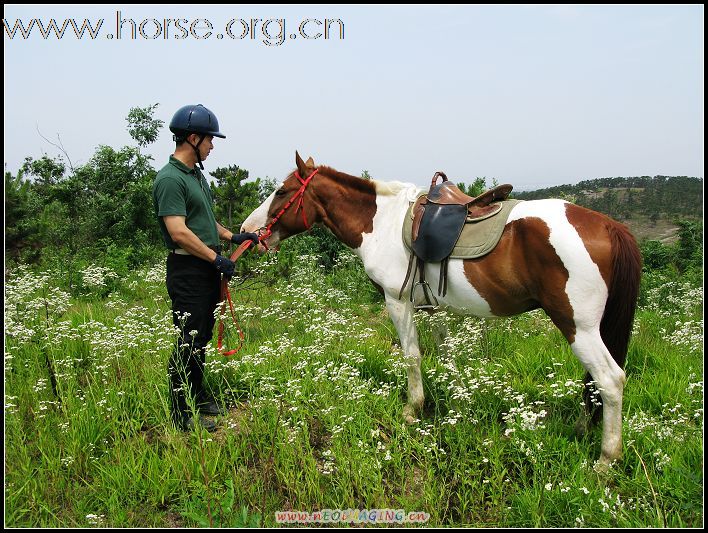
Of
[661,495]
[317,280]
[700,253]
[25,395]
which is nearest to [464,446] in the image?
[661,495]

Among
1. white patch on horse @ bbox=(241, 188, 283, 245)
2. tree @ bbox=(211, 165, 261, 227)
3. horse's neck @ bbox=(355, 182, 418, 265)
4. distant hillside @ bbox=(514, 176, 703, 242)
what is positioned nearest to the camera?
horse's neck @ bbox=(355, 182, 418, 265)

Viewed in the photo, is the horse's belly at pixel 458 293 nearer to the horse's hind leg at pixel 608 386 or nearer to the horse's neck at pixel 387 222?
the horse's neck at pixel 387 222

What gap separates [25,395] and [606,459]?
4.75 metres

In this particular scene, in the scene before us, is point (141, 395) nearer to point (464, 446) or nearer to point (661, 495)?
point (464, 446)

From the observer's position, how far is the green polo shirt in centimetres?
363

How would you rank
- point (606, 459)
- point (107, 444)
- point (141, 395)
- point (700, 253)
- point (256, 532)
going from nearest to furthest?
point (256, 532) < point (606, 459) < point (107, 444) < point (141, 395) < point (700, 253)

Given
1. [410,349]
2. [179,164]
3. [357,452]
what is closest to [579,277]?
[410,349]

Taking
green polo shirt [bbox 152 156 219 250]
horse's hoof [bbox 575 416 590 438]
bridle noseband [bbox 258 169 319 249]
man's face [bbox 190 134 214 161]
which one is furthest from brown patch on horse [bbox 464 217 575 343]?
man's face [bbox 190 134 214 161]

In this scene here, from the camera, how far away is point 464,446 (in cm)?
323

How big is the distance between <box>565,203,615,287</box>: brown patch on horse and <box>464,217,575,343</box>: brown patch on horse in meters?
0.20

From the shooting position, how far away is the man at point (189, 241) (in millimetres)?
3645

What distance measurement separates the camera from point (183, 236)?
142 inches

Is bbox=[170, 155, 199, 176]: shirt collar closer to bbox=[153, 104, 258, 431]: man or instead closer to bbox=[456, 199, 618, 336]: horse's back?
bbox=[153, 104, 258, 431]: man

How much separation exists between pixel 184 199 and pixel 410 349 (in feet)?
7.46
